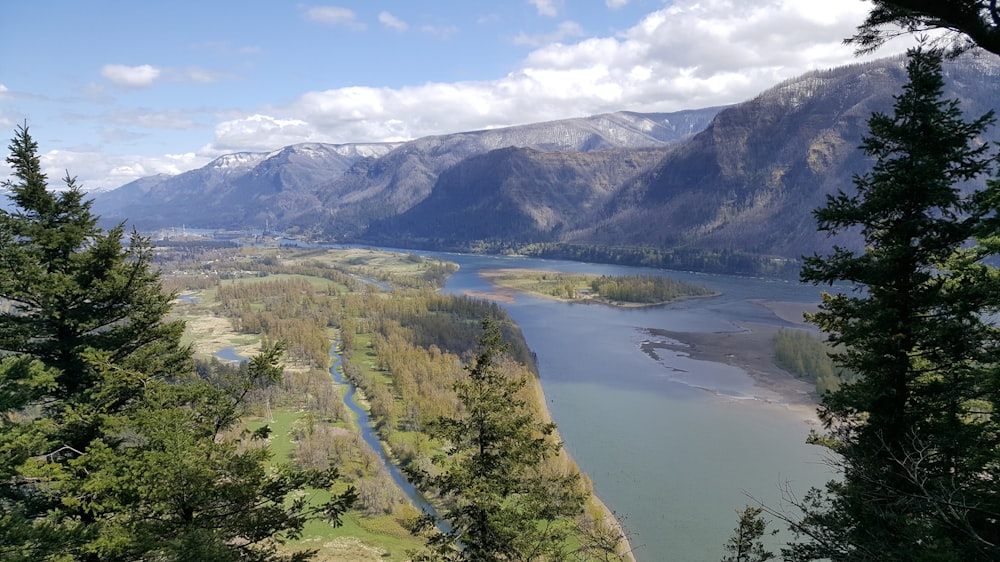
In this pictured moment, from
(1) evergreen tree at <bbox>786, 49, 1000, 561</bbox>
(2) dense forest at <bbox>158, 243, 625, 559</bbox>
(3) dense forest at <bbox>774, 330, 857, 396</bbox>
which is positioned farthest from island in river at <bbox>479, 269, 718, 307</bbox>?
(1) evergreen tree at <bbox>786, 49, 1000, 561</bbox>

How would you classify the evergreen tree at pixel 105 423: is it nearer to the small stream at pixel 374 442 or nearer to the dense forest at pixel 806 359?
the small stream at pixel 374 442

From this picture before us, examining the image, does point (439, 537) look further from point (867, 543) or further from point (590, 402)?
point (590, 402)

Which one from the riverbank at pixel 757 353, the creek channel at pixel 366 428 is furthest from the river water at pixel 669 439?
the creek channel at pixel 366 428

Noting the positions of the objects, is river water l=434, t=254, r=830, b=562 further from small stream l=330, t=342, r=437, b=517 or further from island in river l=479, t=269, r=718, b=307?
island in river l=479, t=269, r=718, b=307

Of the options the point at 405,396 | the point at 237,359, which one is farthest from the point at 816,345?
the point at 237,359

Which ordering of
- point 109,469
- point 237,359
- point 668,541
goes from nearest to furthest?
point 109,469 → point 668,541 → point 237,359
